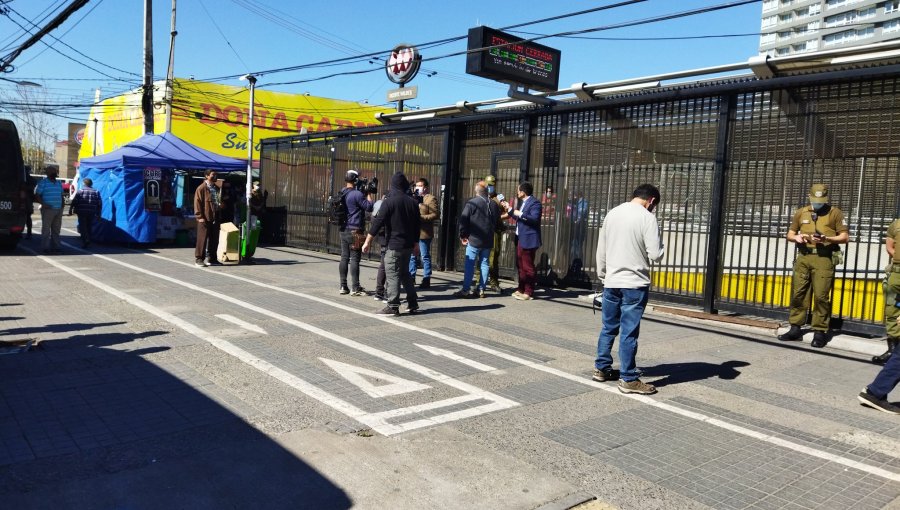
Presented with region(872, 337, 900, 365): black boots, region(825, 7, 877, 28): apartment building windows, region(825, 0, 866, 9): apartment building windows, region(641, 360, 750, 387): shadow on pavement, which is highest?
region(825, 0, 866, 9): apartment building windows

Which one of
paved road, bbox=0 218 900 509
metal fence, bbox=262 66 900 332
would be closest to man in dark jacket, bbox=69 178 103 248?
paved road, bbox=0 218 900 509

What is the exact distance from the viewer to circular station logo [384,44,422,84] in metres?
20.3

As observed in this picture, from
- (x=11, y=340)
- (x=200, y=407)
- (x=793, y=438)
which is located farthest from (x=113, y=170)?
(x=793, y=438)

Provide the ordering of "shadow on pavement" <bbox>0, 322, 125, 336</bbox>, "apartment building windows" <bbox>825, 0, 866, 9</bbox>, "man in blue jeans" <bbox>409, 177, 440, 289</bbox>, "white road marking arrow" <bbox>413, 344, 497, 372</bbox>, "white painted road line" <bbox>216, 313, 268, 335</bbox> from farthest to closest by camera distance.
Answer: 1. "apartment building windows" <bbox>825, 0, 866, 9</bbox>
2. "man in blue jeans" <bbox>409, 177, 440, 289</bbox>
3. "white painted road line" <bbox>216, 313, 268, 335</bbox>
4. "shadow on pavement" <bbox>0, 322, 125, 336</bbox>
5. "white road marking arrow" <bbox>413, 344, 497, 372</bbox>

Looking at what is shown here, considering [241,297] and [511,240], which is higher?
[511,240]

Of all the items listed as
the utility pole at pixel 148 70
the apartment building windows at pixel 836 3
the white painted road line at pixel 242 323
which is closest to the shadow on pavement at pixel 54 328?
the white painted road line at pixel 242 323

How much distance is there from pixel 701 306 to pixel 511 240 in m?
4.15

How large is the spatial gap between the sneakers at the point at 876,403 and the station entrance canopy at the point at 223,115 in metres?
31.8

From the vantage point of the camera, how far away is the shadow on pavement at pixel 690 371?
642 centimetres

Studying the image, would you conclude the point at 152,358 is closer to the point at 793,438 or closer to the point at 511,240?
the point at 793,438

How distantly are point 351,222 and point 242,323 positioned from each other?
2749mm

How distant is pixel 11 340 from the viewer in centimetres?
666

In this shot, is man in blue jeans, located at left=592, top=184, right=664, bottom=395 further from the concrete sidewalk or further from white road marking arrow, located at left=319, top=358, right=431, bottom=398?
the concrete sidewalk

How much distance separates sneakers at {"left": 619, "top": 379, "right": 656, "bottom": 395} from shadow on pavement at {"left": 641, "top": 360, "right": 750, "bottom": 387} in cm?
36
